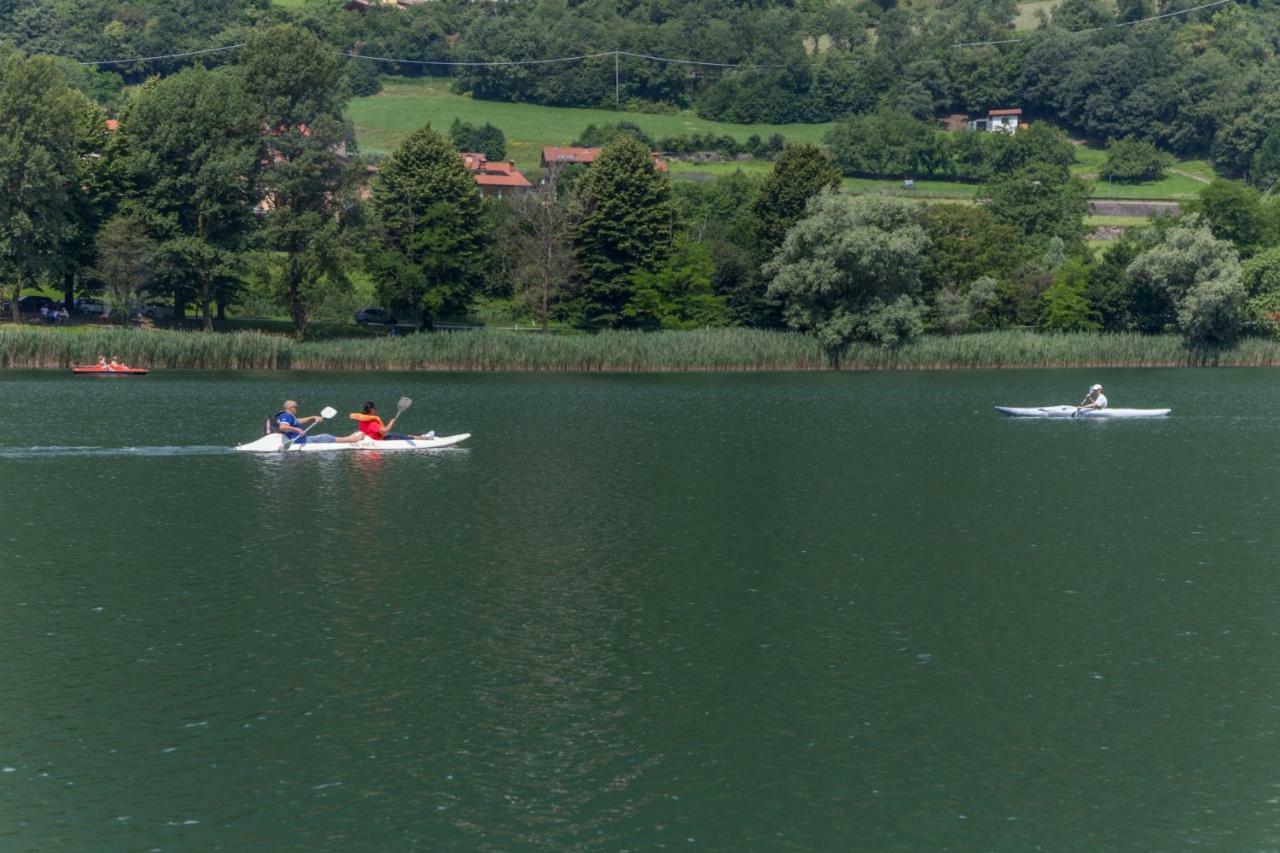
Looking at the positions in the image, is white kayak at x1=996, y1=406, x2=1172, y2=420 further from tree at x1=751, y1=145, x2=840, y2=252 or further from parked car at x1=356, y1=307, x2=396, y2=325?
parked car at x1=356, y1=307, x2=396, y2=325

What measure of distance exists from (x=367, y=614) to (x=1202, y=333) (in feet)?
273

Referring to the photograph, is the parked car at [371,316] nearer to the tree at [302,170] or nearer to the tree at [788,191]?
the tree at [302,170]

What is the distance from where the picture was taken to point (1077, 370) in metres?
95.7

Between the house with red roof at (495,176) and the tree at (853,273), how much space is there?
2742 inches

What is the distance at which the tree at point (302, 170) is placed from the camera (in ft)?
317

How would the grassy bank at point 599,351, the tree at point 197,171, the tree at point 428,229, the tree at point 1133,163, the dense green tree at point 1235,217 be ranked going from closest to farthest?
1. the grassy bank at point 599,351
2. the tree at point 197,171
3. the tree at point 428,229
4. the dense green tree at point 1235,217
5. the tree at point 1133,163

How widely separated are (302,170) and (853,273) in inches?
1434

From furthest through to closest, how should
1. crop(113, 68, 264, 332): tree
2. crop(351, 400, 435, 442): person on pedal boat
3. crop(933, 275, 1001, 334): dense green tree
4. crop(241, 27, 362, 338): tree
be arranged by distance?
crop(933, 275, 1001, 334): dense green tree
crop(241, 27, 362, 338): tree
crop(113, 68, 264, 332): tree
crop(351, 400, 435, 442): person on pedal boat

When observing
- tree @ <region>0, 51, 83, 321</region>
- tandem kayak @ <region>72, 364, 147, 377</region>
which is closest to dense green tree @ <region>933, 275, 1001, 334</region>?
tandem kayak @ <region>72, 364, 147, 377</region>

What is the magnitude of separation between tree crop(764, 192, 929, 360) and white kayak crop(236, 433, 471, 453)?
43.6 m

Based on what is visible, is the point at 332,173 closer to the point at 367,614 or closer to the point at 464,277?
the point at 464,277

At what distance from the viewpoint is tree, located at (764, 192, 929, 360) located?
91.8 m

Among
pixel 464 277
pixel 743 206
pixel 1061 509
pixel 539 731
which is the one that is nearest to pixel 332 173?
pixel 464 277

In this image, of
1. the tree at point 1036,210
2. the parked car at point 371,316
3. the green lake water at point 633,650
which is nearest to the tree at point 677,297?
the parked car at point 371,316
